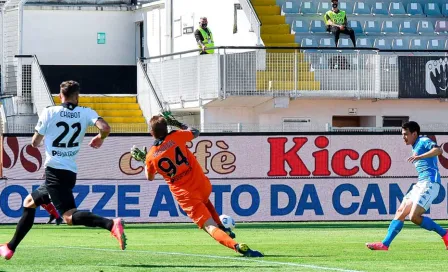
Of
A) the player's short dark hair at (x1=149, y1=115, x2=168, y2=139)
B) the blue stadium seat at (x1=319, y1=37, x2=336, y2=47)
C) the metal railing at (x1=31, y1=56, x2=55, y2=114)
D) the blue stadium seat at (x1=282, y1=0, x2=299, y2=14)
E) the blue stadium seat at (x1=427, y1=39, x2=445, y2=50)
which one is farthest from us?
the blue stadium seat at (x1=282, y1=0, x2=299, y2=14)

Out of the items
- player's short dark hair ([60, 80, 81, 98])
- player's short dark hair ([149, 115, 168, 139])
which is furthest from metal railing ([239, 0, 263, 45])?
Result: player's short dark hair ([60, 80, 81, 98])

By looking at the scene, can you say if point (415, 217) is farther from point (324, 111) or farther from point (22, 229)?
point (324, 111)

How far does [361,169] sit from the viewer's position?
26016 mm

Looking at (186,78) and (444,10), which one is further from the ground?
(444,10)

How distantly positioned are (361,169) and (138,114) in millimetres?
8997

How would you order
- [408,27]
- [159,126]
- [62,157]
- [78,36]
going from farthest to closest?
[78,36] → [408,27] → [159,126] → [62,157]

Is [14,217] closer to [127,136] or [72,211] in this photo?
[127,136]

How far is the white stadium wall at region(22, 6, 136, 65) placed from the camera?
39125 mm

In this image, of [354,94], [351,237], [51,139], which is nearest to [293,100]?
[354,94]

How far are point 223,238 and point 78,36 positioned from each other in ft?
84.2

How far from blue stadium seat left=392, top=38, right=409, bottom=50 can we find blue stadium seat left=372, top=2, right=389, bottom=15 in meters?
1.23

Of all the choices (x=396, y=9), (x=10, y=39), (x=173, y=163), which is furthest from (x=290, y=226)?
(x=10, y=39)

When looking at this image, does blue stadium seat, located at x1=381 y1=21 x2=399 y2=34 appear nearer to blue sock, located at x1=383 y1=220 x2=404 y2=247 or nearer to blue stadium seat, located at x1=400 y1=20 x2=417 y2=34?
blue stadium seat, located at x1=400 y1=20 x2=417 y2=34

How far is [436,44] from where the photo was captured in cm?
3469
